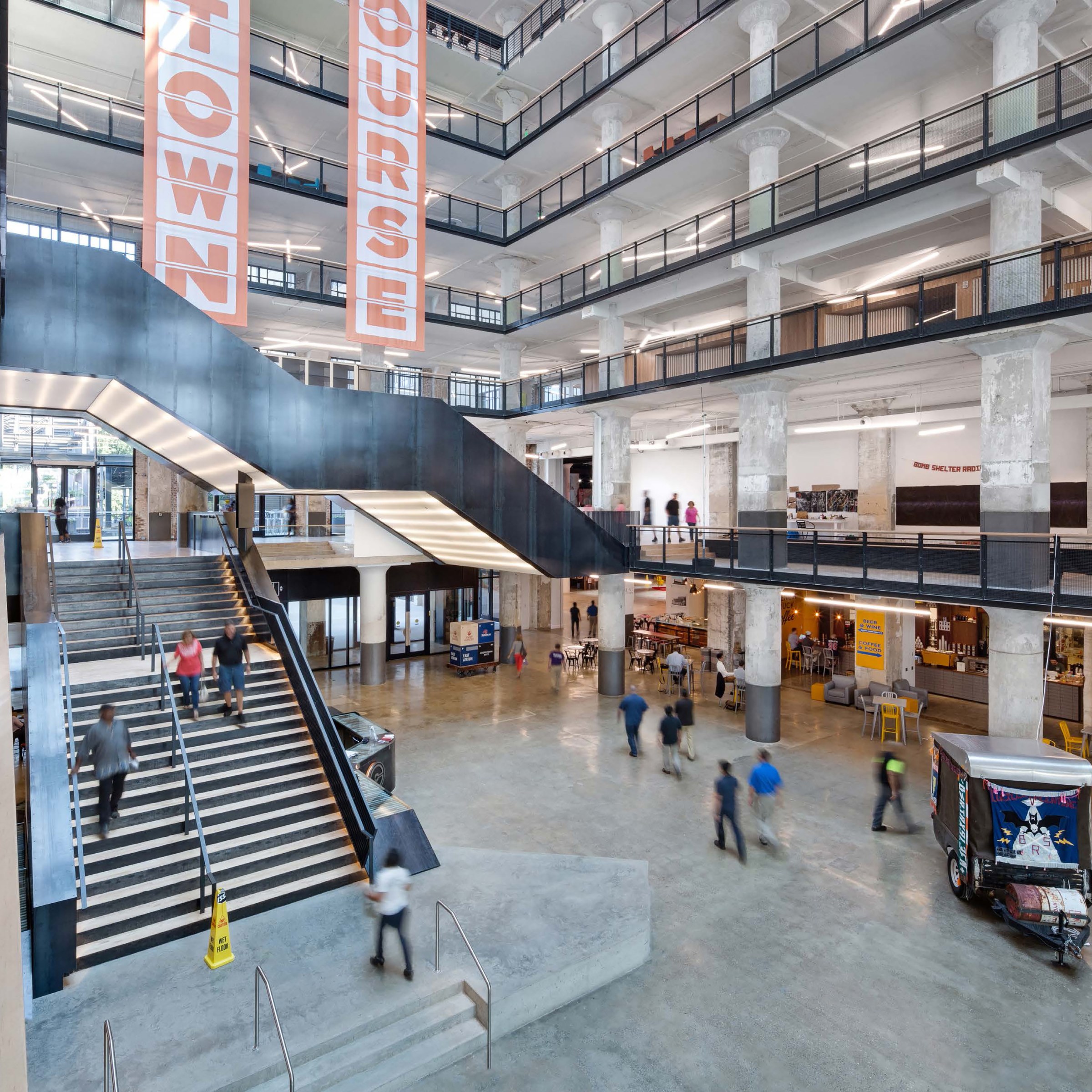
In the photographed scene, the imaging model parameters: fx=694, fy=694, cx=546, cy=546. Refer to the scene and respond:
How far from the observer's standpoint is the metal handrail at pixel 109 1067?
5102mm

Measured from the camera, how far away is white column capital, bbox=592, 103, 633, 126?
1834 centimetres

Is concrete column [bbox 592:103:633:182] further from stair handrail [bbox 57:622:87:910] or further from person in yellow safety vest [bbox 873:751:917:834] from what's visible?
stair handrail [bbox 57:622:87:910]

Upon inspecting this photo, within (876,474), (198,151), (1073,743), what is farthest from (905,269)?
(198,151)

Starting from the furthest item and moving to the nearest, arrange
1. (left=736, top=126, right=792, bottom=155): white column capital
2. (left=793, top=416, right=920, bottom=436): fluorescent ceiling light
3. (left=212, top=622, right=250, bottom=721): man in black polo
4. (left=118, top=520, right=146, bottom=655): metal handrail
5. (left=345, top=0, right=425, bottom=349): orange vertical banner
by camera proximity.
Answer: (left=736, top=126, right=792, bottom=155): white column capital, (left=345, top=0, right=425, bottom=349): orange vertical banner, (left=793, top=416, right=920, bottom=436): fluorescent ceiling light, (left=118, top=520, right=146, bottom=655): metal handrail, (left=212, top=622, right=250, bottom=721): man in black polo

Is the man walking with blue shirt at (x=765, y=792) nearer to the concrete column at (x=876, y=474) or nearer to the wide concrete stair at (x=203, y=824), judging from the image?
the wide concrete stair at (x=203, y=824)

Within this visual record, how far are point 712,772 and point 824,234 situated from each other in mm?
11270

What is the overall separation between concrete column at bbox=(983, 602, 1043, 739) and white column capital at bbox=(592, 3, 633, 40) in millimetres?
17053

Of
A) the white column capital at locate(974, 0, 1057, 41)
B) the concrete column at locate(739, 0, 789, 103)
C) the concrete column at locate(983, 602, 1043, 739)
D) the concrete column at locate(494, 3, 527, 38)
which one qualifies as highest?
the concrete column at locate(494, 3, 527, 38)

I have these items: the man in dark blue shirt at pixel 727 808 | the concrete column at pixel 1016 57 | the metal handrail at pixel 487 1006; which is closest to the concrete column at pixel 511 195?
the concrete column at pixel 1016 57

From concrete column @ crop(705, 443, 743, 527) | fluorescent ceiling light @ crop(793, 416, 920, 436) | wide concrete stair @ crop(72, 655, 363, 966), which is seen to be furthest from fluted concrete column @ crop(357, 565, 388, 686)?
fluorescent ceiling light @ crop(793, 416, 920, 436)

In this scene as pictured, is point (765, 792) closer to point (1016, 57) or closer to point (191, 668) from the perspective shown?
point (191, 668)

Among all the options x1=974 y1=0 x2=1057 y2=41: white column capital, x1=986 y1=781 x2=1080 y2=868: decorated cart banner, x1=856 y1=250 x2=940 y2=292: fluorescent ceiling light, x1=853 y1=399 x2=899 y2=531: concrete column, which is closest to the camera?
x1=986 y1=781 x2=1080 y2=868: decorated cart banner

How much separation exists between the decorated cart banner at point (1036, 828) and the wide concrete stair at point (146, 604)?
38.4 feet

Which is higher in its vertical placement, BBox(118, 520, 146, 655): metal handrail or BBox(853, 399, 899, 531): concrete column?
BBox(853, 399, 899, 531): concrete column
